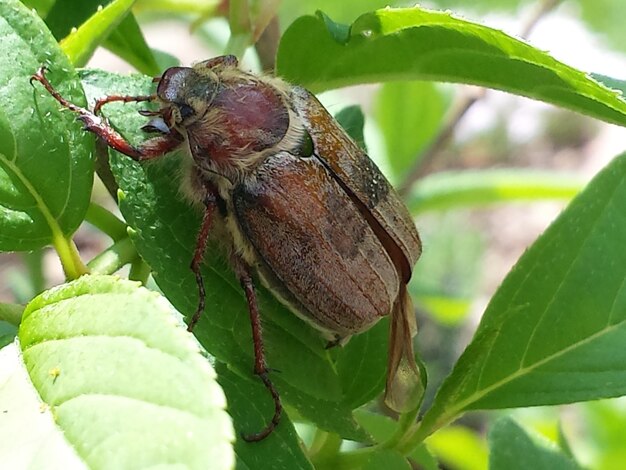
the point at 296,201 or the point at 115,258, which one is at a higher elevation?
the point at 296,201

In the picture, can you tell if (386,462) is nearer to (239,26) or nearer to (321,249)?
(321,249)

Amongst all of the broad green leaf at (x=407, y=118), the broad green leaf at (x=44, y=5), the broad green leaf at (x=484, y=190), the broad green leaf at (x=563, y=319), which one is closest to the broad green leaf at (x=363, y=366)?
the broad green leaf at (x=563, y=319)

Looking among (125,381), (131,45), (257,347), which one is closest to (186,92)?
(131,45)

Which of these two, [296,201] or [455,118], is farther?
[455,118]

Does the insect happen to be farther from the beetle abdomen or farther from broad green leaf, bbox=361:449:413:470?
broad green leaf, bbox=361:449:413:470

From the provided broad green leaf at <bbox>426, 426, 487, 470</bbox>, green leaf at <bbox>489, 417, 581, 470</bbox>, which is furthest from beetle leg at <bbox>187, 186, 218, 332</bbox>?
broad green leaf at <bbox>426, 426, 487, 470</bbox>

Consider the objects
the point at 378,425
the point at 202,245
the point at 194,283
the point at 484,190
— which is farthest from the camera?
the point at 484,190
